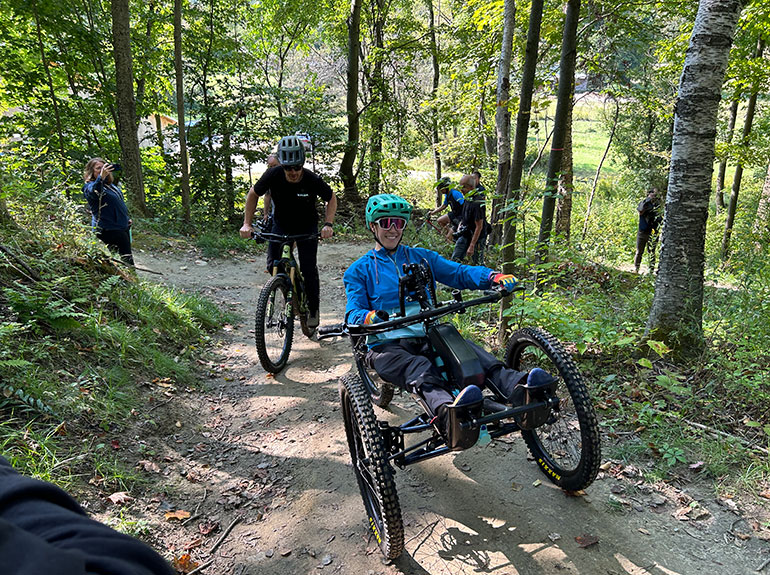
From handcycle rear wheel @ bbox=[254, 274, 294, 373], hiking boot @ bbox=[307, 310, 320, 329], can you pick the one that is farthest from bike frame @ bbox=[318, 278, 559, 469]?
hiking boot @ bbox=[307, 310, 320, 329]

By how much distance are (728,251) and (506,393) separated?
43.0ft

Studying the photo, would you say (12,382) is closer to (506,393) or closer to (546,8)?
(506,393)

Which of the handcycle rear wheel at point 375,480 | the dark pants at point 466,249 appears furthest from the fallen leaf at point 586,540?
the dark pants at point 466,249

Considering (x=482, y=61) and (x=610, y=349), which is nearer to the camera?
(x=610, y=349)

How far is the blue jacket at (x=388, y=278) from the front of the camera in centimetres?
368

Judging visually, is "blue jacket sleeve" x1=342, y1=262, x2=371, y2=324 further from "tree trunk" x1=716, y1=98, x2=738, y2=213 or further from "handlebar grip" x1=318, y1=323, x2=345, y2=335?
"tree trunk" x1=716, y1=98, x2=738, y2=213

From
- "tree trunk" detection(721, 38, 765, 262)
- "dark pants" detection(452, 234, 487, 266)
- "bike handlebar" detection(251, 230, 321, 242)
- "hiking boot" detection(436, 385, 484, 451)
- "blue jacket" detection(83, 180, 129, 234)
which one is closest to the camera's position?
"hiking boot" detection(436, 385, 484, 451)

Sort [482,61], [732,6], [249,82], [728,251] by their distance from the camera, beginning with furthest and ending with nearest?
[249,82]
[728,251]
[482,61]
[732,6]

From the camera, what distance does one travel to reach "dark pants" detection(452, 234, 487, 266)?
935 centimetres

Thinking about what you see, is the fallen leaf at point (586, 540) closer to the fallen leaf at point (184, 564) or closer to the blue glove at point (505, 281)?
the blue glove at point (505, 281)

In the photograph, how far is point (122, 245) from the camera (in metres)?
7.03

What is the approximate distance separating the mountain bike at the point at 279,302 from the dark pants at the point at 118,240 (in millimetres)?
2579

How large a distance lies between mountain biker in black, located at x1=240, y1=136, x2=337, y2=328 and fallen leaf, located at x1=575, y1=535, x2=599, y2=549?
12.7 ft

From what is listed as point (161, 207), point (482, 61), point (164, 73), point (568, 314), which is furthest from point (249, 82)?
point (568, 314)
